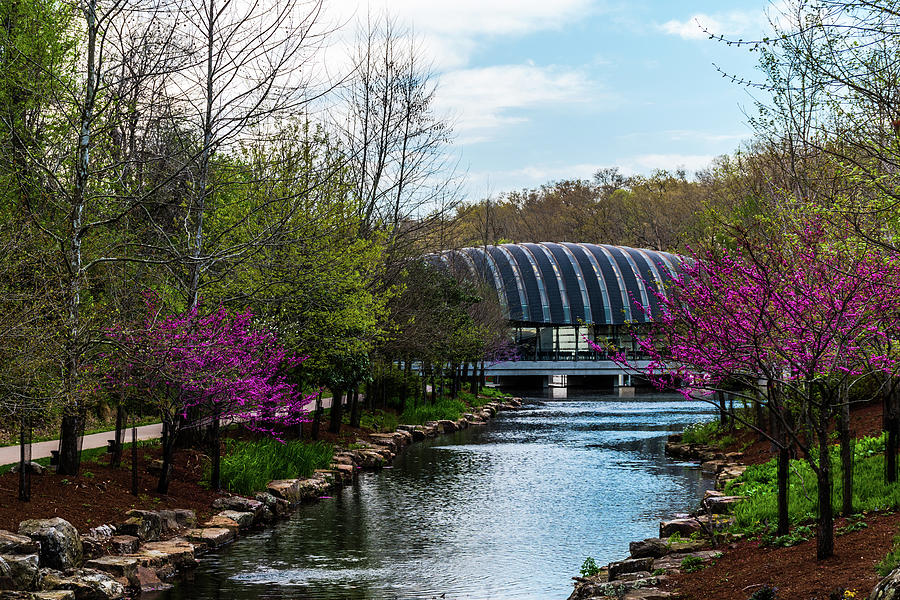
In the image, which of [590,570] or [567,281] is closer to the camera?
[590,570]

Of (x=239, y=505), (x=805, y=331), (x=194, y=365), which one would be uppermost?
(x=805, y=331)

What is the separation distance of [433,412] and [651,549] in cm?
2599

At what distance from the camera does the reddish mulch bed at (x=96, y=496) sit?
12922 mm

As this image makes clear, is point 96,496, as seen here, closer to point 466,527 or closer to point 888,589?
point 466,527

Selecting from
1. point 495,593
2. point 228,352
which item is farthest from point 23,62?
point 495,593

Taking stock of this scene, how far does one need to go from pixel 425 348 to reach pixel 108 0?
20871mm

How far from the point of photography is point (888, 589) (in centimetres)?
661

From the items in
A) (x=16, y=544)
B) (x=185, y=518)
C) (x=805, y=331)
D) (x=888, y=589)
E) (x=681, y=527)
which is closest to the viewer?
(x=888, y=589)

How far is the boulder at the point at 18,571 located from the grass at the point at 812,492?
29.3 ft

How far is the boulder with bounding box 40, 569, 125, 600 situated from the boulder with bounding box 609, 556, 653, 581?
637cm

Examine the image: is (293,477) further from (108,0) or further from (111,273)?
(108,0)

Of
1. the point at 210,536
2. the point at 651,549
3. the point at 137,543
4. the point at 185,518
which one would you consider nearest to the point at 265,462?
the point at 185,518

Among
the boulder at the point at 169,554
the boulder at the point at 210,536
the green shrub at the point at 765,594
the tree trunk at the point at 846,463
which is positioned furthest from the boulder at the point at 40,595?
the tree trunk at the point at 846,463

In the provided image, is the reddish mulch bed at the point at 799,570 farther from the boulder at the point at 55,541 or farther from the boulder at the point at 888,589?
the boulder at the point at 55,541
